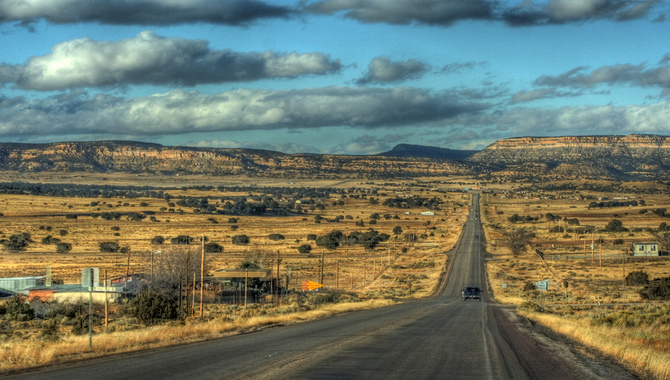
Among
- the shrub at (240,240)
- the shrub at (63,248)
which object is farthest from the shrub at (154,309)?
the shrub at (240,240)

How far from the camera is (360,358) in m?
15.7

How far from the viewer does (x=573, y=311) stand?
38.1 m

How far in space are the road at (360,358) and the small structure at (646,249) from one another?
6572 cm

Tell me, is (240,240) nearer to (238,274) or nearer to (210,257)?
(210,257)

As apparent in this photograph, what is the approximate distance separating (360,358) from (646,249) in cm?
7688

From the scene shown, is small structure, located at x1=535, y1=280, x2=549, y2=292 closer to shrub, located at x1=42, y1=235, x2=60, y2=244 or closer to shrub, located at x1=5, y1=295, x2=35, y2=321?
shrub, located at x1=5, y1=295, x2=35, y2=321

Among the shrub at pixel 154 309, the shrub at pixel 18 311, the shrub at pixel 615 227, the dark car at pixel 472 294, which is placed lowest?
the dark car at pixel 472 294

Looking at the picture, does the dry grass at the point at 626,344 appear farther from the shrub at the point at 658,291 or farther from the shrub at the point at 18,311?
the shrub at the point at 18,311

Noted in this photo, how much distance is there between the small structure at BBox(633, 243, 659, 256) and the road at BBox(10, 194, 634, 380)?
65.7 meters

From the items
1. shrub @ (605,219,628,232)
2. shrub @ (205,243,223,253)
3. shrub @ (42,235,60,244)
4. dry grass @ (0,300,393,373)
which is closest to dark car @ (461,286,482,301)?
dry grass @ (0,300,393,373)

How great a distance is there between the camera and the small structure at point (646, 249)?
268 feet

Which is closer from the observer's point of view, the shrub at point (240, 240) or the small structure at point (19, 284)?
the small structure at point (19, 284)

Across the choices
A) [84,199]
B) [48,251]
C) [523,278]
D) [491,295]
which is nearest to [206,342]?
[491,295]

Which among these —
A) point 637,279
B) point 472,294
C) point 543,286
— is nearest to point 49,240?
point 472,294
